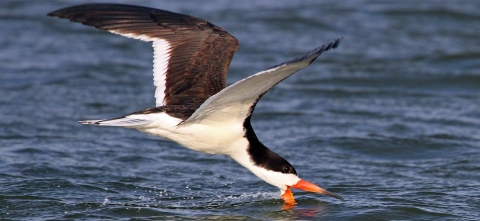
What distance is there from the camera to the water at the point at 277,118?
5.78 meters

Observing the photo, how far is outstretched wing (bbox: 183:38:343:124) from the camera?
159 inches

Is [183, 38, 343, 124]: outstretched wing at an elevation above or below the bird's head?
above

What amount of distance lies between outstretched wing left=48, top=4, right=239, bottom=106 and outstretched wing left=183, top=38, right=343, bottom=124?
610mm

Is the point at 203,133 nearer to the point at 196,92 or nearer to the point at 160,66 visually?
the point at 196,92

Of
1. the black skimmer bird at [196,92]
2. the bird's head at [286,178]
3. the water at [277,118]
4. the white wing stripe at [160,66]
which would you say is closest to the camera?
the black skimmer bird at [196,92]

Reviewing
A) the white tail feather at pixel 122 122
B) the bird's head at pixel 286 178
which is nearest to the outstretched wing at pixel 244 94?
A: the white tail feather at pixel 122 122

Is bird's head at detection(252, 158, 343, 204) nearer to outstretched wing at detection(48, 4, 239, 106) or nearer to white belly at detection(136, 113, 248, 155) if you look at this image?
white belly at detection(136, 113, 248, 155)

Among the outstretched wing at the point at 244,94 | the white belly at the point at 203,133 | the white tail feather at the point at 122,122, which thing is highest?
the outstretched wing at the point at 244,94

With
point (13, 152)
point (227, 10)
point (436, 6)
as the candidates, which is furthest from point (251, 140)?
point (436, 6)

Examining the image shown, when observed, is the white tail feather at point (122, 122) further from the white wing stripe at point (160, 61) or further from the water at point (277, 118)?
the white wing stripe at point (160, 61)

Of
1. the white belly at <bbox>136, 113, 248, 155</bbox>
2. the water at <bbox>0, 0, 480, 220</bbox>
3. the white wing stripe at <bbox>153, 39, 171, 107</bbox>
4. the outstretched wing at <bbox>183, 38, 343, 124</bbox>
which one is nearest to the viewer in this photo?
the outstretched wing at <bbox>183, 38, 343, 124</bbox>

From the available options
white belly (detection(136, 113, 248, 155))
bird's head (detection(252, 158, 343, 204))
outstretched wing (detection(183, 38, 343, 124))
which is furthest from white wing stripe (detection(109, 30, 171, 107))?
bird's head (detection(252, 158, 343, 204))

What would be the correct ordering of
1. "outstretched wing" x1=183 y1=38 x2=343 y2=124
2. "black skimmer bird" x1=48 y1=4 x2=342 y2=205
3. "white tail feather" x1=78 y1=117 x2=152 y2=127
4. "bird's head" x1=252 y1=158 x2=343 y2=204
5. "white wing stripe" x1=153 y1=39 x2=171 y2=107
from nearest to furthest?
1. "outstretched wing" x1=183 y1=38 x2=343 y2=124
2. "white tail feather" x1=78 y1=117 x2=152 y2=127
3. "black skimmer bird" x1=48 y1=4 x2=342 y2=205
4. "bird's head" x1=252 y1=158 x2=343 y2=204
5. "white wing stripe" x1=153 y1=39 x2=171 y2=107

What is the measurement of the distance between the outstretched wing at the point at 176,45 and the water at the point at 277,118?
2.56ft
